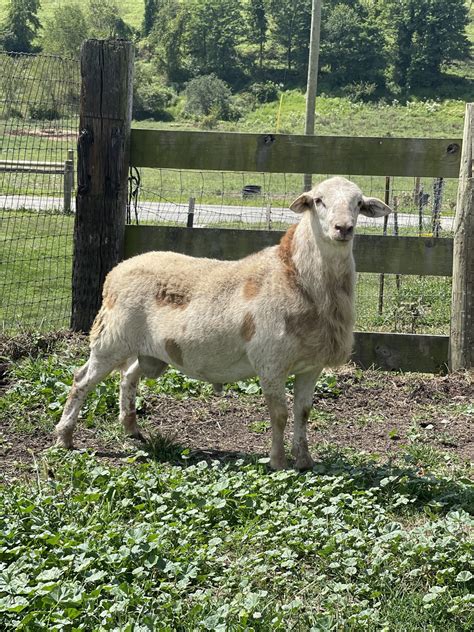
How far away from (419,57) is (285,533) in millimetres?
67628

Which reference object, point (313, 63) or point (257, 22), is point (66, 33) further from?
point (313, 63)

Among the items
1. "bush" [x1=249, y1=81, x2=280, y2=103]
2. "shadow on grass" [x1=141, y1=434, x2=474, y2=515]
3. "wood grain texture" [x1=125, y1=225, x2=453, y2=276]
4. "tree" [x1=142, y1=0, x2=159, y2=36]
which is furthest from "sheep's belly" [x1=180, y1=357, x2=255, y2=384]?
"tree" [x1=142, y1=0, x2=159, y2=36]

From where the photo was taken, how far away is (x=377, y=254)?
26.5 feet

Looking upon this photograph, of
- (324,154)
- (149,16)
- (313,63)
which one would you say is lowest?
(324,154)

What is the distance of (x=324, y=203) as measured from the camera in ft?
18.1

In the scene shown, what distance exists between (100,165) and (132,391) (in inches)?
101

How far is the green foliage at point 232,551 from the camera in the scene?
394cm

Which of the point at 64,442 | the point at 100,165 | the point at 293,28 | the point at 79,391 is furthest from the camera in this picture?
the point at 293,28

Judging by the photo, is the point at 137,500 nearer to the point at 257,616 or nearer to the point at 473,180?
the point at 257,616

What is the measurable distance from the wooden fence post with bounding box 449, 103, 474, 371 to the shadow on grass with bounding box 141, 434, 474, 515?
2.19 meters

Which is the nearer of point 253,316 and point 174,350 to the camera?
point 253,316

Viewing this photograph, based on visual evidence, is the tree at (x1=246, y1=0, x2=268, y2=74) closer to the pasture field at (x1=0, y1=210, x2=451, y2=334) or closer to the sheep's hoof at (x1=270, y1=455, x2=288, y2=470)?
the pasture field at (x1=0, y1=210, x2=451, y2=334)

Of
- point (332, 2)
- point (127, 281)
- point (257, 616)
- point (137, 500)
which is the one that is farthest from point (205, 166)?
point (332, 2)

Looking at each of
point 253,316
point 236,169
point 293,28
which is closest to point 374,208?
point 253,316
